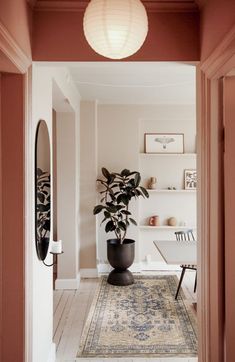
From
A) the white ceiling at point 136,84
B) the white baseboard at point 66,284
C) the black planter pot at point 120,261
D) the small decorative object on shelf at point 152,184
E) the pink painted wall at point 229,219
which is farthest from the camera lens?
the small decorative object on shelf at point 152,184

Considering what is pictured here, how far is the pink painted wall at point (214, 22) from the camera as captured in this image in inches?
55.1

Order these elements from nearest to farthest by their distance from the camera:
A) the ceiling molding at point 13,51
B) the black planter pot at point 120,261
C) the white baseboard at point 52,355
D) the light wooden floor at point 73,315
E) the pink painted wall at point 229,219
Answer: the ceiling molding at point 13,51 → the pink painted wall at point 229,219 → the white baseboard at point 52,355 → the light wooden floor at point 73,315 → the black planter pot at point 120,261

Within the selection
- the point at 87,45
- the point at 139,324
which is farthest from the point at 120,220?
the point at 87,45

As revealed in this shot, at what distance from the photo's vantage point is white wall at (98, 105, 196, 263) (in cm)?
502

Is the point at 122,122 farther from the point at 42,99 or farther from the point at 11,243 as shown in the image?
the point at 11,243

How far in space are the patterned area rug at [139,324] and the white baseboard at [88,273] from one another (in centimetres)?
48

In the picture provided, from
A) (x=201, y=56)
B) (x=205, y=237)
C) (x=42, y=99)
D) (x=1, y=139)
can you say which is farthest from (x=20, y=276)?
(x=201, y=56)

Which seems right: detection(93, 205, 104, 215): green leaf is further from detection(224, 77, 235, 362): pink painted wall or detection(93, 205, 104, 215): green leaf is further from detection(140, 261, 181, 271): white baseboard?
detection(224, 77, 235, 362): pink painted wall

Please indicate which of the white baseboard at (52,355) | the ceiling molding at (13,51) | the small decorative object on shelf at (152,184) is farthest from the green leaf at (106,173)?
the ceiling molding at (13,51)

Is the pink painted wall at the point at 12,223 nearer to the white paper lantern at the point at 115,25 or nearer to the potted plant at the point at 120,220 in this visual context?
the white paper lantern at the point at 115,25

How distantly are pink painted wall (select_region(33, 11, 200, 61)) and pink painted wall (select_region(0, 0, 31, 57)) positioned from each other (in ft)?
0.33

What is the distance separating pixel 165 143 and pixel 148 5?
11.1 ft

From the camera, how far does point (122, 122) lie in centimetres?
503

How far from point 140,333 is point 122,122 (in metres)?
3.12
